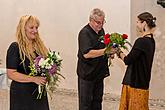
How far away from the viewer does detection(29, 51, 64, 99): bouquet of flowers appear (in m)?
3.06

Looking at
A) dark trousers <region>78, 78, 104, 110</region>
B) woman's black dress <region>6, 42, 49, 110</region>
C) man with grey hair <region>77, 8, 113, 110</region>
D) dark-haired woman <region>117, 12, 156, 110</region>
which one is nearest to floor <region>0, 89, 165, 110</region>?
dark trousers <region>78, 78, 104, 110</region>

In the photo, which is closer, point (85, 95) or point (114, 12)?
point (85, 95)

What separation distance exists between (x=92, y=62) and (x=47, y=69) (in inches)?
45.1

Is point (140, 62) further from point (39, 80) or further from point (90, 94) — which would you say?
point (39, 80)

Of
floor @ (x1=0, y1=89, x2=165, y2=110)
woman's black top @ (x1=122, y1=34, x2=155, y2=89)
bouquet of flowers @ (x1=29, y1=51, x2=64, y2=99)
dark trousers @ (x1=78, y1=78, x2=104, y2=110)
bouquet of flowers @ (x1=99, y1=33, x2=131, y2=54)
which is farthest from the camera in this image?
floor @ (x1=0, y1=89, x2=165, y2=110)

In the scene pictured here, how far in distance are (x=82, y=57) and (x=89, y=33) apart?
300 mm

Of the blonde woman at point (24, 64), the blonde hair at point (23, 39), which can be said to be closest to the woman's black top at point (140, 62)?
the blonde woman at point (24, 64)

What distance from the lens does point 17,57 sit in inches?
121

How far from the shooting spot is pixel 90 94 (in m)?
4.23

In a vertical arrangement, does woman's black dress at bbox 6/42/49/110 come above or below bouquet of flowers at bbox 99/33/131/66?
below

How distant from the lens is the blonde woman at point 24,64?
3.07 metres

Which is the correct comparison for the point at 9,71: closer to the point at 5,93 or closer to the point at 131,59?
the point at 131,59

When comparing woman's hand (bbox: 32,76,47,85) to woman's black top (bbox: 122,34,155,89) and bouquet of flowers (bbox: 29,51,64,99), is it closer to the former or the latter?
bouquet of flowers (bbox: 29,51,64,99)

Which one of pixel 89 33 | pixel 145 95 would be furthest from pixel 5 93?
pixel 145 95
